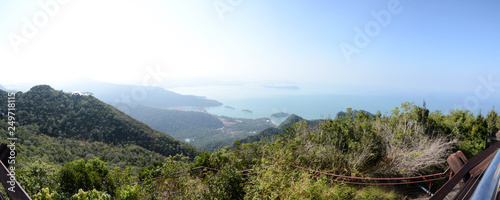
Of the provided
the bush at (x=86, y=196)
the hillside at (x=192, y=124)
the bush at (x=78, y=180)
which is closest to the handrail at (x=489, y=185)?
the bush at (x=86, y=196)

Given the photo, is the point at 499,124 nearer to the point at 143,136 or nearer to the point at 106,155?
the point at 106,155

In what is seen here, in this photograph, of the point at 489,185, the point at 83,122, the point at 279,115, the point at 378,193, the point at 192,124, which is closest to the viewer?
the point at 489,185

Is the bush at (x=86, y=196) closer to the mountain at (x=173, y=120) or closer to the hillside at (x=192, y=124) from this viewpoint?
the hillside at (x=192, y=124)

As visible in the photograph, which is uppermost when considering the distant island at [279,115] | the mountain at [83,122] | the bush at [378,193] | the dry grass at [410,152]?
the dry grass at [410,152]

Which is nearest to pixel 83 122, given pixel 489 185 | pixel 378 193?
pixel 378 193

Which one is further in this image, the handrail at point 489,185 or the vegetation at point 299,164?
the vegetation at point 299,164

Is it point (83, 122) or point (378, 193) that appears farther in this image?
point (83, 122)

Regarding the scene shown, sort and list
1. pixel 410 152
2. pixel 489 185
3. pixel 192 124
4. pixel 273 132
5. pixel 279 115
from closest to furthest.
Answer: pixel 489 185 → pixel 410 152 → pixel 273 132 → pixel 192 124 → pixel 279 115

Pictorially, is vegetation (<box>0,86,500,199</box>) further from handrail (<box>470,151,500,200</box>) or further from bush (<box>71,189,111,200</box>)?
handrail (<box>470,151,500,200</box>)

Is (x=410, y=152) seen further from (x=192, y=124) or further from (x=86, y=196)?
(x=192, y=124)
